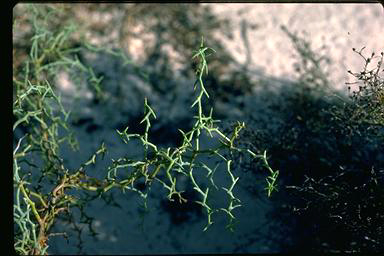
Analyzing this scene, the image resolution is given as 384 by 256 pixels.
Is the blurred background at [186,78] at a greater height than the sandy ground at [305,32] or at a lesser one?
lesser

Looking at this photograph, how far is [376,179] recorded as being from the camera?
1104mm

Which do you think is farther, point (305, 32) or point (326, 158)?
point (305, 32)

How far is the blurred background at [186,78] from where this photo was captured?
1599 mm

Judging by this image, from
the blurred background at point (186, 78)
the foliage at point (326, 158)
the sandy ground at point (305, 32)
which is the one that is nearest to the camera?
the foliage at point (326, 158)

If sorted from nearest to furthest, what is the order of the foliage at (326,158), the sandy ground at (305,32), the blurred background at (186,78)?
the foliage at (326,158)
the blurred background at (186,78)
the sandy ground at (305,32)

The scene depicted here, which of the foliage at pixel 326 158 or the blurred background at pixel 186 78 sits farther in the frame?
the blurred background at pixel 186 78

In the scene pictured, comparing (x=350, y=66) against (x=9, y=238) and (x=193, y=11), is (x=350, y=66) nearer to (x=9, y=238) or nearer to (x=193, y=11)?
(x=193, y=11)

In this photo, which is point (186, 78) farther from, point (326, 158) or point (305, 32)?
point (326, 158)

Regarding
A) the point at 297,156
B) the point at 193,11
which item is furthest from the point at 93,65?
the point at 297,156

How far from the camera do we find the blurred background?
1.60 metres

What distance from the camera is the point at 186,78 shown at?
5.91 feet

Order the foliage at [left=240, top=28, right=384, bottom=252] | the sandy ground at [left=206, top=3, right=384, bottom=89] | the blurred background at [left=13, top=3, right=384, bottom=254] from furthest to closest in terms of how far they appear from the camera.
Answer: the sandy ground at [left=206, top=3, right=384, bottom=89] < the blurred background at [left=13, top=3, right=384, bottom=254] < the foliage at [left=240, top=28, right=384, bottom=252]

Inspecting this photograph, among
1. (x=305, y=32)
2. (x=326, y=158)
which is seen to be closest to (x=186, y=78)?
(x=305, y=32)

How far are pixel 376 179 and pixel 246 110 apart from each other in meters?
0.66
